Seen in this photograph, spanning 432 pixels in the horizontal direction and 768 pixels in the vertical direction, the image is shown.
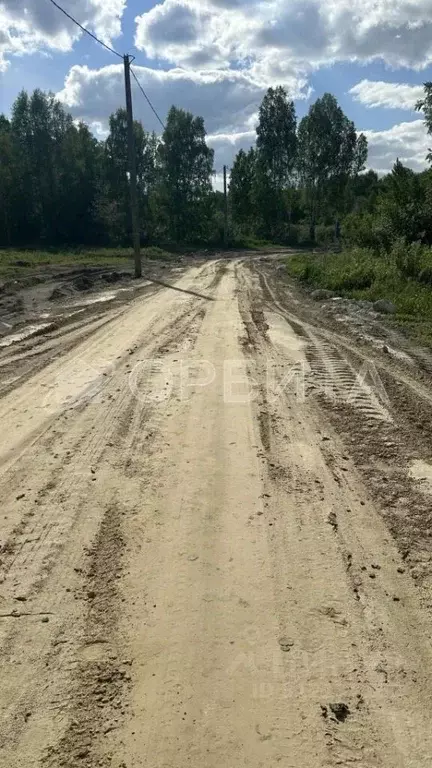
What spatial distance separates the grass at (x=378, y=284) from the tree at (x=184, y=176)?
29.9m

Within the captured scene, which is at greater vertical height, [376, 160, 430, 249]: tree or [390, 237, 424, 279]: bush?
[376, 160, 430, 249]: tree

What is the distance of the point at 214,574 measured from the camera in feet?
9.88

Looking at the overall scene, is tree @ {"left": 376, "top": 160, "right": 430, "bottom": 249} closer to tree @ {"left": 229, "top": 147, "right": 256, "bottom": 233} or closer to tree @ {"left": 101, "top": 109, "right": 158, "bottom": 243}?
tree @ {"left": 101, "top": 109, "right": 158, "bottom": 243}

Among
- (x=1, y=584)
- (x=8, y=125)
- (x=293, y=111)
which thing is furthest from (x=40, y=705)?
(x=293, y=111)

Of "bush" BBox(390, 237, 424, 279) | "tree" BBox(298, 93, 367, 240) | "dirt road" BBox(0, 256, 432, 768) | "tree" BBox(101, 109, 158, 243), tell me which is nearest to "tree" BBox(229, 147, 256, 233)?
"tree" BBox(298, 93, 367, 240)

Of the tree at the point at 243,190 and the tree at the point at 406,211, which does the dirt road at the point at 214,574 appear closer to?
the tree at the point at 406,211

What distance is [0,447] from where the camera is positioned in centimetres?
463

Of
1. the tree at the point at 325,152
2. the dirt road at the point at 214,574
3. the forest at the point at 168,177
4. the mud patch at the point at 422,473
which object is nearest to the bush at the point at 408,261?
the dirt road at the point at 214,574

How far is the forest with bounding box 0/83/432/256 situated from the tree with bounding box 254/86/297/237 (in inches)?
3.8

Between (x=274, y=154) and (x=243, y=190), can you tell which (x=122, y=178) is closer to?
(x=243, y=190)

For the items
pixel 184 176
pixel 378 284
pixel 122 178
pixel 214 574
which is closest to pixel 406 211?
pixel 378 284

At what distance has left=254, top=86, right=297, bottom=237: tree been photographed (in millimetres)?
52250

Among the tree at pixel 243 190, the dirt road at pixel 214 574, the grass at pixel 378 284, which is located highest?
the tree at pixel 243 190

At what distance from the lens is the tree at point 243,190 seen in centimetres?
5409
